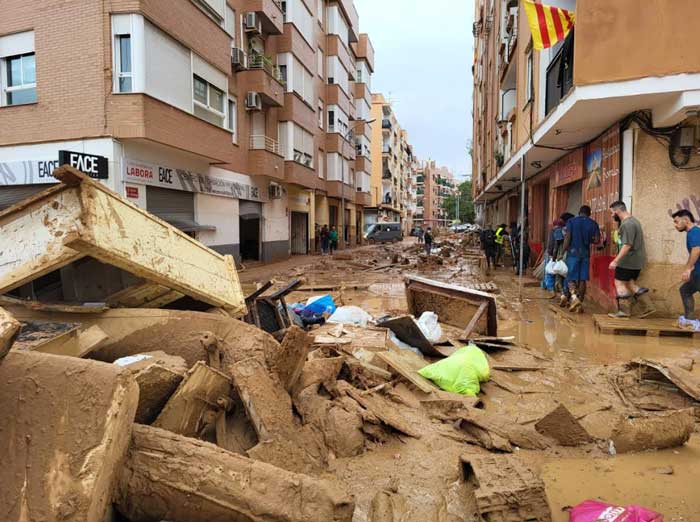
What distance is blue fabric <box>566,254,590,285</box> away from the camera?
9.02 meters

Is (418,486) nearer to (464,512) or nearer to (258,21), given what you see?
(464,512)

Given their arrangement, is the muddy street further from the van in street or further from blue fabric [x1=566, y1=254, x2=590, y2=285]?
the van in street

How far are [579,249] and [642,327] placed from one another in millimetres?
2141

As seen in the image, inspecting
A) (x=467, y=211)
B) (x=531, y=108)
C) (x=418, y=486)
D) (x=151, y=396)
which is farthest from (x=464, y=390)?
(x=467, y=211)

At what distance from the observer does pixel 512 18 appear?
16.4m

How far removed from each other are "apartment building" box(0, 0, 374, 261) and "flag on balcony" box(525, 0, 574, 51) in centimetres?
953

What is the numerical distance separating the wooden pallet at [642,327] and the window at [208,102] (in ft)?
44.4

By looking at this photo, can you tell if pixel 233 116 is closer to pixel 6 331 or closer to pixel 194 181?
pixel 194 181

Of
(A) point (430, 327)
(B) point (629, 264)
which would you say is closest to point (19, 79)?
(A) point (430, 327)

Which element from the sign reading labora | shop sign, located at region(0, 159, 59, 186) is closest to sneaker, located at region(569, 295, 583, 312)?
the sign reading labora

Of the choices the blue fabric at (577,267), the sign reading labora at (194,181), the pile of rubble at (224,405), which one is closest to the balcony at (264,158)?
the sign reading labora at (194,181)

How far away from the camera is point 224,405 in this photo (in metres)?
3.24

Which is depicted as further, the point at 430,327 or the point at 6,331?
the point at 430,327

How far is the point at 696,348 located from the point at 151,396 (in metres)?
7.03
